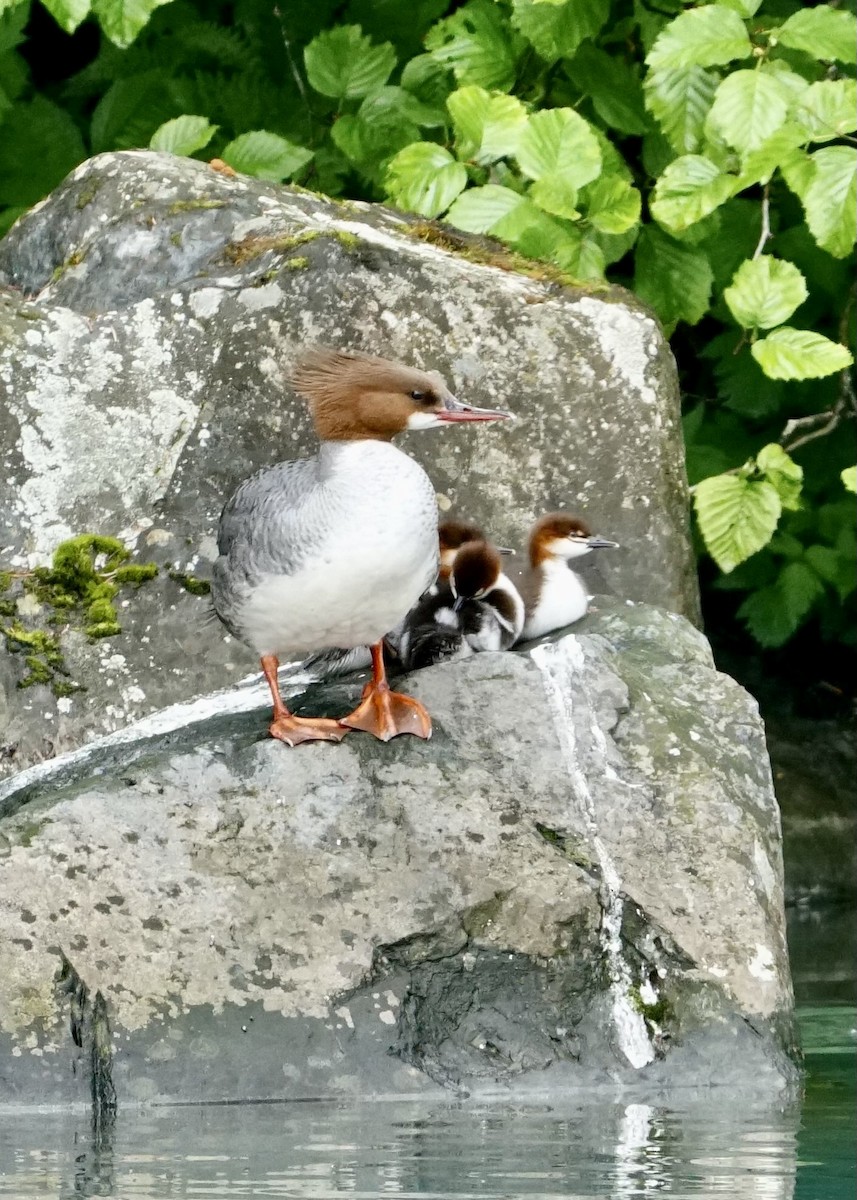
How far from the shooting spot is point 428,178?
6.06m

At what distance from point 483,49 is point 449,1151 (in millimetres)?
4294

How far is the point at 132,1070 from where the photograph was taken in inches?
156

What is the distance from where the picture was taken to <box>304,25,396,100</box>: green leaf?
660 centimetres

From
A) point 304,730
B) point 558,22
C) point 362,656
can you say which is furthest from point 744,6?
point 304,730

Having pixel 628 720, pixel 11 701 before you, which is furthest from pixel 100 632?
pixel 628 720

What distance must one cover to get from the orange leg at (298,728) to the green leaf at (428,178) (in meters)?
2.39

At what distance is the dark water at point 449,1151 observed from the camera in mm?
3238

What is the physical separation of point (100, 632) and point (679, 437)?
1920 mm

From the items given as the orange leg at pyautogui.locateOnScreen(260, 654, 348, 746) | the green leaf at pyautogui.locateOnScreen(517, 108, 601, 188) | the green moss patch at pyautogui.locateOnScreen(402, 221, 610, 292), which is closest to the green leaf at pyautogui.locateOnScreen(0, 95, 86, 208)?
the green moss patch at pyautogui.locateOnScreen(402, 221, 610, 292)

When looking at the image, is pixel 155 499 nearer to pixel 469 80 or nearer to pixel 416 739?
pixel 416 739

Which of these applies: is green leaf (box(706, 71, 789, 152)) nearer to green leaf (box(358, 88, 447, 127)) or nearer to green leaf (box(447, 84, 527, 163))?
green leaf (box(447, 84, 527, 163))

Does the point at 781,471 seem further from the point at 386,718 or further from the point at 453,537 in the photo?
the point at 386,718

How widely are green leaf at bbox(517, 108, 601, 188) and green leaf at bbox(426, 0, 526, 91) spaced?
2.34 ft

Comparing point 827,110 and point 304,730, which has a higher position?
point 827,110
